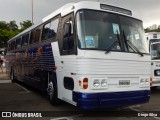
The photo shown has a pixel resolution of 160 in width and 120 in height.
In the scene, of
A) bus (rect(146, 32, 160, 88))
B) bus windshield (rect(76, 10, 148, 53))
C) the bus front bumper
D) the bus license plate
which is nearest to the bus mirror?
bus windshield (rect(76, 10, 148, 53))

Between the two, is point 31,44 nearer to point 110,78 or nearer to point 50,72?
point 50,72

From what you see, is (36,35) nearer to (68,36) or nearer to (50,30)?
(50,30)

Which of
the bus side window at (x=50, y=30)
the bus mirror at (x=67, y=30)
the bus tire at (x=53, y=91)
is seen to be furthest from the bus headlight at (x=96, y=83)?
the bus side window at (x=50, y=30)

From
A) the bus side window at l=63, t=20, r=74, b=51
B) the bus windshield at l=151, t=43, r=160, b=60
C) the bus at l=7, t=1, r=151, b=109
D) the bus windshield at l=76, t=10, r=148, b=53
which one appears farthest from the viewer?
the bus windshield at l=151, t=43, r=160, b=60

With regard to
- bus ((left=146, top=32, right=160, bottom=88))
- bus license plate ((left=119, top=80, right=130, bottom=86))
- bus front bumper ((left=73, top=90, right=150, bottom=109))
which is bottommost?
bus front bumper ((left=73, top=90, right=150, bottom=109))

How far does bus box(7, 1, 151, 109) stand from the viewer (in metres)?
6.27

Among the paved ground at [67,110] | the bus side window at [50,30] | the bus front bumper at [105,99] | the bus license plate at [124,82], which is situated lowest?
the paved ground at [67,110]

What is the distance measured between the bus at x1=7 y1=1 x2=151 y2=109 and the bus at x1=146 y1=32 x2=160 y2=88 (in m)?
→ 3.79

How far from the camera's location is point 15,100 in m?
9.73

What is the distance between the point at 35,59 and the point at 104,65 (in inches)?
193

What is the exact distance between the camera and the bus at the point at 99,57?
627 centimetres

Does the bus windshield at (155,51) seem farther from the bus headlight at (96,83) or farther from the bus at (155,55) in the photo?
the bus headlight at (96,83)

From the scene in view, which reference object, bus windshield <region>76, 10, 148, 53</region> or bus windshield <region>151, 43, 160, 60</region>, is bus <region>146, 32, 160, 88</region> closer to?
bus windshield <region>151, 43, 160, 60</region>

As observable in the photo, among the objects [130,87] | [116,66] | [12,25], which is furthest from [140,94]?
[12,25]
